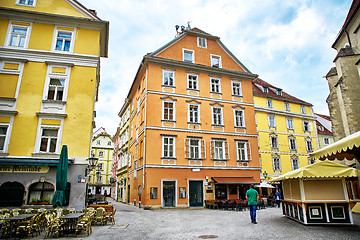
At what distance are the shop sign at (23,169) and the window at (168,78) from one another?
45.0ft

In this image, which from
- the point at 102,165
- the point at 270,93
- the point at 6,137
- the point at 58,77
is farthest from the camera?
the point at 102,165

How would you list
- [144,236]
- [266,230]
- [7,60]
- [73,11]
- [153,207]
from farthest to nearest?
[153,207] < [73,11] < [7,60] < [266,230] < [144,236]

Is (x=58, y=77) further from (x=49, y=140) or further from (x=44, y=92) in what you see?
(x=49, y=140)

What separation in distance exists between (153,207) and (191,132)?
7.77 metres

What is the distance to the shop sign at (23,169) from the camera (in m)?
13.5

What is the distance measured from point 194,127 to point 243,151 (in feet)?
20.1

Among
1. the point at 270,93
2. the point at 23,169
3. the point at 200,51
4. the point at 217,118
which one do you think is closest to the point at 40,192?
the point at 23,169

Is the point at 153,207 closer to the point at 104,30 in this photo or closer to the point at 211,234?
the point at 211,234

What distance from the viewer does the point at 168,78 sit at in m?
24.3

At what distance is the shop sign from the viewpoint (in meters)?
13.5

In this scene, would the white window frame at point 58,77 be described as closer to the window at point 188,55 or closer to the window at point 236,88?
the window at point 188,55

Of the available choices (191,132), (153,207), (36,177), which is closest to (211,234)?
(36,177)

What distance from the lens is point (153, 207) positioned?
20.4m

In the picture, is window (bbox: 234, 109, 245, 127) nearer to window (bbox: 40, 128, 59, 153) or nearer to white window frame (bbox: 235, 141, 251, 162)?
white window frame (bbox: 235, 141, 251, 162)
